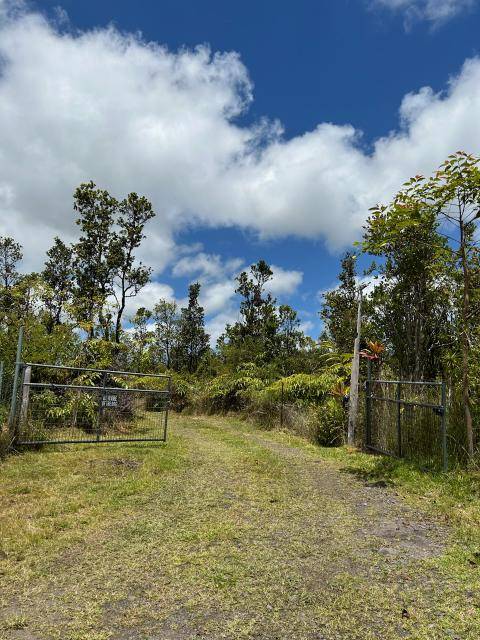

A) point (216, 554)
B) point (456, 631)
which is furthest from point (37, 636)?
point (456, 631)

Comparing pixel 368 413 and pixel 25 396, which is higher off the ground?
pixel 25 396

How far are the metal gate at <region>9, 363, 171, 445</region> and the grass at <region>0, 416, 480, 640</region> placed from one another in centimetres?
114

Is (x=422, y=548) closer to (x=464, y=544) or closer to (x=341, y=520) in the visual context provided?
(x=464, y=544)

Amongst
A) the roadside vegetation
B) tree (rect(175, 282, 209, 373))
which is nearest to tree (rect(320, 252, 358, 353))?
the roadside vegetation

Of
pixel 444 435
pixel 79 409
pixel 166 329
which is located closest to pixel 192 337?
pixel 166 329

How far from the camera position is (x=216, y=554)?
397cm

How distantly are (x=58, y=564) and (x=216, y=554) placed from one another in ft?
4.46

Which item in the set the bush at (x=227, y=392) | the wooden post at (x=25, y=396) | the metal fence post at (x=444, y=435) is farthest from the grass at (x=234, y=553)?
the bush at (x=227, y=392)

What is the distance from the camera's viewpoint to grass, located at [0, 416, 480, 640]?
289 centimetres

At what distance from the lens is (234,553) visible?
401 cm

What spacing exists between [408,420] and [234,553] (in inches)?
206

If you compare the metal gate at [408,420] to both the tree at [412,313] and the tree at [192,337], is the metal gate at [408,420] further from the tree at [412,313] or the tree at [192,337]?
the tree at [192,337]

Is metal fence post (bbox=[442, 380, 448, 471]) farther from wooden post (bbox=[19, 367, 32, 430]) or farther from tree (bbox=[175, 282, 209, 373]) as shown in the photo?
tree (bbox=[175, 282, 209, 373])

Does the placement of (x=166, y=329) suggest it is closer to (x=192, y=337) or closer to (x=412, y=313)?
(x=192, y=337)
